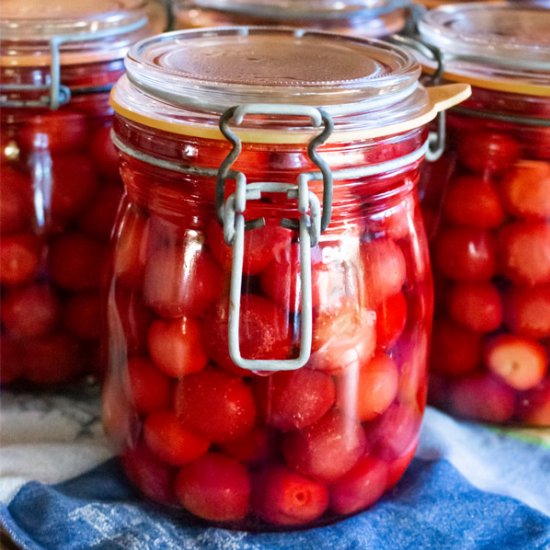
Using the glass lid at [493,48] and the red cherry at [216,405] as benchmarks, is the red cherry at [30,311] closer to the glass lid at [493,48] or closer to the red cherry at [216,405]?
the red cherry at [216,405]

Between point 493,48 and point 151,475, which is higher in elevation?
point 493,48

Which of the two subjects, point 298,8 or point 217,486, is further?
point 298,8

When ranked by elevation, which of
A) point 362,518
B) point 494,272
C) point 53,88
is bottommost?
point 362,518

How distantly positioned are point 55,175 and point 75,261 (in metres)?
0.07

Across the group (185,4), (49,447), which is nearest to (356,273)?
(49,447)

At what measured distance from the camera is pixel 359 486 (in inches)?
21.0

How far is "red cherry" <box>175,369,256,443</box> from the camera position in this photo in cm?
50

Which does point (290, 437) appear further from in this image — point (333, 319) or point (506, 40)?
point (506, 40)

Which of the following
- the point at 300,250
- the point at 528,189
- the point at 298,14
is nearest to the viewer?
the point at 300,250

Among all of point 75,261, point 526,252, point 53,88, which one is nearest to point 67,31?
point 53,88

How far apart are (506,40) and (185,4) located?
31cm

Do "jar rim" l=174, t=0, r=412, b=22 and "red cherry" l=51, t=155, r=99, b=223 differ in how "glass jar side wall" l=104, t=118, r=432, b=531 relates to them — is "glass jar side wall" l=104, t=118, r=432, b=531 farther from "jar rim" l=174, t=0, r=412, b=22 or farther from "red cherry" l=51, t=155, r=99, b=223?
"jar rim" l=174, t=0, r=412, b=22

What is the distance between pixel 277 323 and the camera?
1.61ft

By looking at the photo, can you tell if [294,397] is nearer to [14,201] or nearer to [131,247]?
[131,247]
